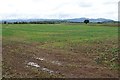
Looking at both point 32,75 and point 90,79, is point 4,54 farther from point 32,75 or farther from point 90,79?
point 90,79

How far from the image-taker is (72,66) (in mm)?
17375

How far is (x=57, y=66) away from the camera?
17250 mm

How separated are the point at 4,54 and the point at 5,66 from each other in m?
4.57

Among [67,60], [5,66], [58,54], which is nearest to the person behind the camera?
[5,66]

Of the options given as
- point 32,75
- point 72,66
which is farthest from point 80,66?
point 32,75

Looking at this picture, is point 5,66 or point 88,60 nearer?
point 5,66

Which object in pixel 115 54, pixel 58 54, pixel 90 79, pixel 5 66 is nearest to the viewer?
pixel 90 79

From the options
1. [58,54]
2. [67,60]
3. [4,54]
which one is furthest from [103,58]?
[4,54]

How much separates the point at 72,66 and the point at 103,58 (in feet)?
11.7

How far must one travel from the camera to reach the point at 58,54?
73.5 ft

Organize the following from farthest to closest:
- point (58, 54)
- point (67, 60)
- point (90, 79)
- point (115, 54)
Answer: point (58, 54), point (115, 54), point (67, 60), point (90, 79)

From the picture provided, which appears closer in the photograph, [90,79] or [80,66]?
[90,79]

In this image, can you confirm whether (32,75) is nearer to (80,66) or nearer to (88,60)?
(80,66)

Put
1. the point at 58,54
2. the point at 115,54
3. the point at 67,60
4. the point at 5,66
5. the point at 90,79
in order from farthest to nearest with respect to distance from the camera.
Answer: the point at 58,54 < the point at 115,54 < the point at 67,60 < the point at 5,66 < the point at 90,79
